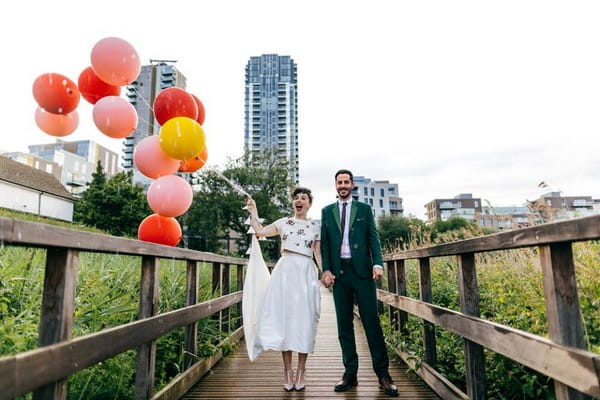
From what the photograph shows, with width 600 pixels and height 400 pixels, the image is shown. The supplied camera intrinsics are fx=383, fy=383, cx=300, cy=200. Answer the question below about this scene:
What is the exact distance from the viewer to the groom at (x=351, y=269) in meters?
3.21

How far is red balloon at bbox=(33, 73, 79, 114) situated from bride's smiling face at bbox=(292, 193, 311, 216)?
235cm

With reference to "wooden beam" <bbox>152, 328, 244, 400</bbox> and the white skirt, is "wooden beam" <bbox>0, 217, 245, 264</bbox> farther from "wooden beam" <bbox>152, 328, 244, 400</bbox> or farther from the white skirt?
the white skirt

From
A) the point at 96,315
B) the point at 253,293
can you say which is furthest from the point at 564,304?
the point at 96,315

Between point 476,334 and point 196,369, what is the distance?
2.34 m

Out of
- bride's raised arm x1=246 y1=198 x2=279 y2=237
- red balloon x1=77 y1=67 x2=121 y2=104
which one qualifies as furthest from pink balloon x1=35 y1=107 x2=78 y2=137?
bride's raised arm x1=246 y1=198 x2=279 y2=237

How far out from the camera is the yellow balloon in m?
3.19

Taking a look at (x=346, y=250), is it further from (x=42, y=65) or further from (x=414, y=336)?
(x=42, y=65)

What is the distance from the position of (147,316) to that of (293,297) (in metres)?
1.27

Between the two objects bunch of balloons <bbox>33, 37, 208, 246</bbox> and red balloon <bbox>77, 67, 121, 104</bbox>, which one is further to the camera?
red balloon <bbox>77, 67, 121, 104</bbox>

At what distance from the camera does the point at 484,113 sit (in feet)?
64.2

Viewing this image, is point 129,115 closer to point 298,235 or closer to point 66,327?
point 298,235

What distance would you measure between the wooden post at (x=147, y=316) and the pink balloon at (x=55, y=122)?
7.22 ft

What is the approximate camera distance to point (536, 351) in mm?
1561

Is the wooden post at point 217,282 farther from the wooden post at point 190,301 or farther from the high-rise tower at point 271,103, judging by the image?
the high-rise tower at point 271,103
